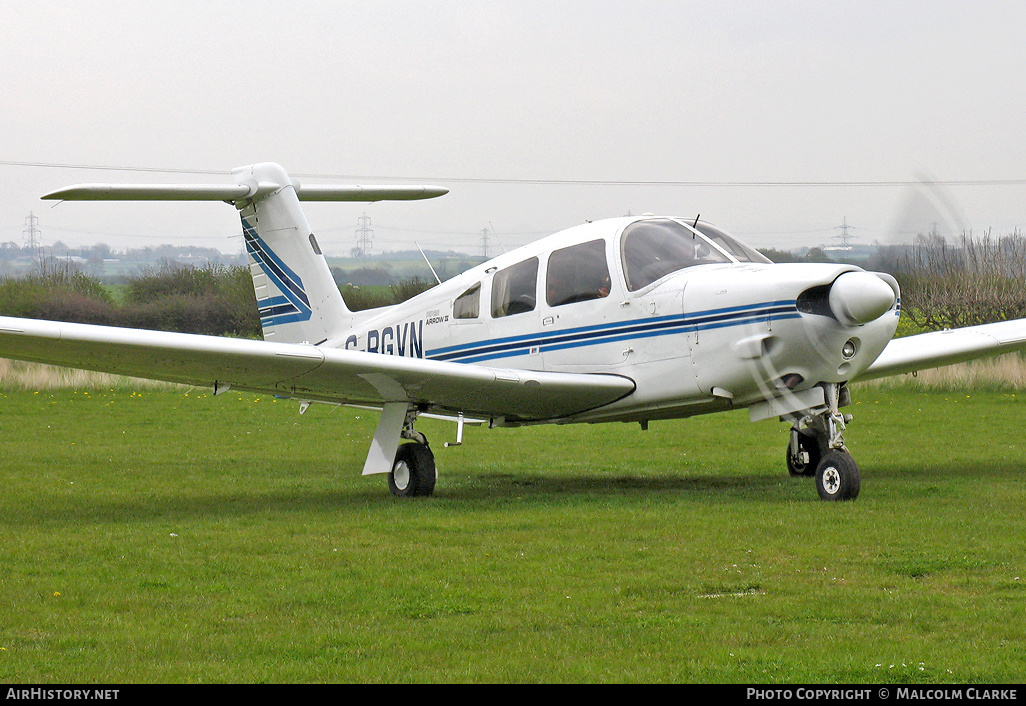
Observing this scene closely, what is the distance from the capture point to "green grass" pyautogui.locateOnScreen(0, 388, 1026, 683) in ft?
17.6

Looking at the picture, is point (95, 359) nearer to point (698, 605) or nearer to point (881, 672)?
point (698, 605)

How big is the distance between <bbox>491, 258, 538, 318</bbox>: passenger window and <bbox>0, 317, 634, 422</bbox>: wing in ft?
2.86

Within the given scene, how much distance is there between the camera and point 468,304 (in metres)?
13.2

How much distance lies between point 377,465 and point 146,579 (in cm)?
449

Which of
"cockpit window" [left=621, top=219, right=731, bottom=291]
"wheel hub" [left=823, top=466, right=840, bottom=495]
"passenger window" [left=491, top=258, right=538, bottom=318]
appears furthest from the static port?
"passenger window" [left=491, top=258, right=538, bottom=318]

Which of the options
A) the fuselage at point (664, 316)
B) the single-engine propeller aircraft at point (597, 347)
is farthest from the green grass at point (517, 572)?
the fuselage at point (664, 316)

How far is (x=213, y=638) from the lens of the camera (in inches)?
230

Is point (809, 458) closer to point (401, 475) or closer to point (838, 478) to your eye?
point (838, 478)

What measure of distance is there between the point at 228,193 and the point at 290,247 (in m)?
1.06

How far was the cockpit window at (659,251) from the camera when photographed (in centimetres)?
1149

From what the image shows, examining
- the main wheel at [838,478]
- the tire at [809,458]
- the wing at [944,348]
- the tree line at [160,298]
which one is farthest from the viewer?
the tree line at [160,298]

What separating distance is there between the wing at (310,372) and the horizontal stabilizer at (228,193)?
8.25 feet

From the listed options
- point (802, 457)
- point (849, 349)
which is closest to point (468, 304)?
point (802, 457)

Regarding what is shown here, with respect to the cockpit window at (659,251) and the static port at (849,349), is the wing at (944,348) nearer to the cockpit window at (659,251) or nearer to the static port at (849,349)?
the static port at (849,349)
